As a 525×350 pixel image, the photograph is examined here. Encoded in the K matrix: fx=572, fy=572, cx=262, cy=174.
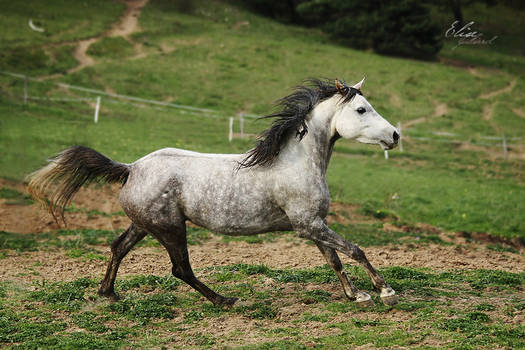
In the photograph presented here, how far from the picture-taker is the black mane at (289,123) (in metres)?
7.66

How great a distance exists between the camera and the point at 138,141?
22688mm

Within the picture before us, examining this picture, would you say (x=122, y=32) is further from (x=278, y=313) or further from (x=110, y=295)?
(x=278, y=313)

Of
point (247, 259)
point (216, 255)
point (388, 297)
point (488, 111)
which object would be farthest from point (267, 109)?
point (388, 297)

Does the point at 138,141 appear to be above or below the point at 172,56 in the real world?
below

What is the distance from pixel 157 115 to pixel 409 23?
22.6 meters

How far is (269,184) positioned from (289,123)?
2.89 ft

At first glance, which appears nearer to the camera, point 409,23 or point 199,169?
point 199,169

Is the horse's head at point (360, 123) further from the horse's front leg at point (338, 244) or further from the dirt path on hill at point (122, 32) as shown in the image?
the dirt path on hill at point (122, 32)

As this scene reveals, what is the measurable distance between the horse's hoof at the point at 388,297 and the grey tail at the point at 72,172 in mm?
3906

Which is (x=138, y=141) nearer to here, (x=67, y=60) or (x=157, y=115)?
(x=157, y=115)

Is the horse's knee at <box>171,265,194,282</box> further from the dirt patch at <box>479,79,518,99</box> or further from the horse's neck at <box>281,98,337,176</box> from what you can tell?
the dirt patch at <box>479,79,518,99</box>

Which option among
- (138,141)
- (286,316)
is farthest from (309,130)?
(138,141)

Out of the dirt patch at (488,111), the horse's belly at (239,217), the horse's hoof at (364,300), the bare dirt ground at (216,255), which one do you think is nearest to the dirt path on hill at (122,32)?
the dirt patch at (488,111)

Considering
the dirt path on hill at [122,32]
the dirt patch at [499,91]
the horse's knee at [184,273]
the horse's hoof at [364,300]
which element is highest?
the dirt path on hill at [122,32]
